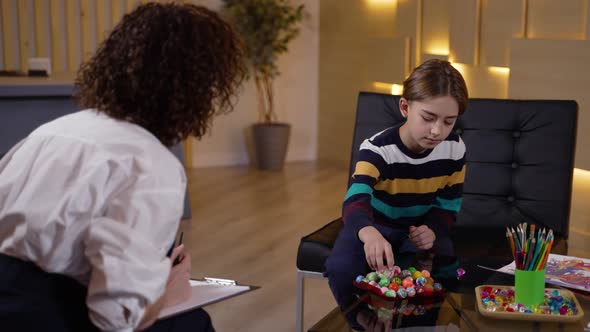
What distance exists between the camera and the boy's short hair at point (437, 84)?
204cm

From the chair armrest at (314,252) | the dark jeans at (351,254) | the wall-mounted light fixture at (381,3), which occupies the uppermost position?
the wall-mounted light fixture at (381,3)

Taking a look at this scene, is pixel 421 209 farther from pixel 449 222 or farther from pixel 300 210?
pixel 300 210

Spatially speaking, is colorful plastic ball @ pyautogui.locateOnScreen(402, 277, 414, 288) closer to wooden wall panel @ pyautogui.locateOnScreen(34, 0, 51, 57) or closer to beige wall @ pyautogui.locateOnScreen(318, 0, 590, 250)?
beige wall @ pyautogui.locateOnScreen(318, 0, 590, 250)

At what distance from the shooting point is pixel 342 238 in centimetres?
216

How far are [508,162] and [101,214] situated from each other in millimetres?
1808

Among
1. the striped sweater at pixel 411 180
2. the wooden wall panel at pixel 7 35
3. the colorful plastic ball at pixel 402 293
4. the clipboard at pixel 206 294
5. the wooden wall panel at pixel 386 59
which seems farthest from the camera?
the wooden wall panel at pixel 7 35

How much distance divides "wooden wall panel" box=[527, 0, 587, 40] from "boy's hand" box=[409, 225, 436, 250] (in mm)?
2321

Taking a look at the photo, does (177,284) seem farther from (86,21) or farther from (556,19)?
(86,21)

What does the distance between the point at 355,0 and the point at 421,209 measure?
3.82 m

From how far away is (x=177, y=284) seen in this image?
1.47m

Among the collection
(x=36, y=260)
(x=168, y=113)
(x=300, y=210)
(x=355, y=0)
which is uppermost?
(x=355, y=0)

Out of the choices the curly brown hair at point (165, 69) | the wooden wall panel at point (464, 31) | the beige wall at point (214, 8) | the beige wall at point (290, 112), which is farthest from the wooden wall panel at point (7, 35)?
the curly brown hair at point (165, 69)

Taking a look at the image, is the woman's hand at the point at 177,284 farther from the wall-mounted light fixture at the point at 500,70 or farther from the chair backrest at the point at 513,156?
the wall-mounted light fixture at the point at 500,70

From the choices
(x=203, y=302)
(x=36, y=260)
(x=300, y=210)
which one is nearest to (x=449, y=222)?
(x=203, y=302)
